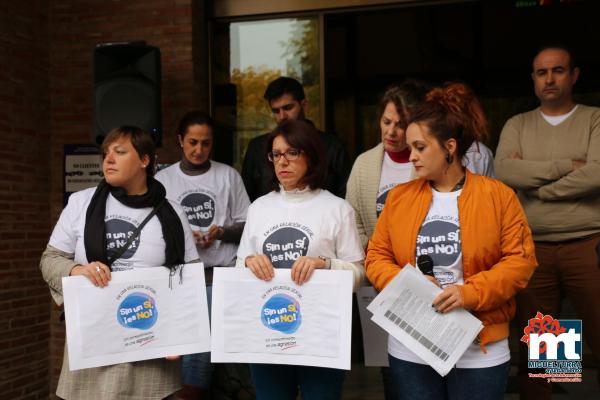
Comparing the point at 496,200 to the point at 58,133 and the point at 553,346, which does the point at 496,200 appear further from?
the point at 58,133

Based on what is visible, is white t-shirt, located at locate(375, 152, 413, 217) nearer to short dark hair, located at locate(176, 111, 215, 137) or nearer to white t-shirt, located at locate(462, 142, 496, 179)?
white t-shirt, located at locate(462, 142, 496, 179)

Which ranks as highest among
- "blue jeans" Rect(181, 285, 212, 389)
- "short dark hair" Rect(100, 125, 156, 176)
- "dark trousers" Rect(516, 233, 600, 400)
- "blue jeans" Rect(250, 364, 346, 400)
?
"short dark hair" Rect(100, 125, 156, 176)

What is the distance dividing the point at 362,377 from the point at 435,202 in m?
3.57

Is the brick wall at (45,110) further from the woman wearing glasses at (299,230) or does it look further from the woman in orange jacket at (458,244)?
the woman in orange jacket at (458,244)

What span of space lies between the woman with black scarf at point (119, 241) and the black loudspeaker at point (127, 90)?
60.8 inches

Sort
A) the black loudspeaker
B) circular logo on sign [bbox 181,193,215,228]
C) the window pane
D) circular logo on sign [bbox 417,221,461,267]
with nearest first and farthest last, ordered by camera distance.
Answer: circular logo on sign [bbox 417,221,461,267] < circular logo on sign [bbox 181,193,215,228] < the black loudspeaker < the window pane

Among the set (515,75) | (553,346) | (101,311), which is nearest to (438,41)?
(515,75)

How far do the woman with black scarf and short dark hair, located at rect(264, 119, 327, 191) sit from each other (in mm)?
622

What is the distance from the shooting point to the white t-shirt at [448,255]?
8.05ft

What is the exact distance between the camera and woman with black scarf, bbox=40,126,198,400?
276 cm

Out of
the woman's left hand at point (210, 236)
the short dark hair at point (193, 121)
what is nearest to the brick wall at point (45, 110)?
the short dark hair at point (193, 121)

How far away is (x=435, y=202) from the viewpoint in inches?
102

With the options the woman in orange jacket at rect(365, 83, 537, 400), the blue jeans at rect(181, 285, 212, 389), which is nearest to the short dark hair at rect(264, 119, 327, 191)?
the woman in orange jacket at rect(365, 83, 537, 400)

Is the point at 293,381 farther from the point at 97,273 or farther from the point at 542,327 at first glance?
the point at 542,327
